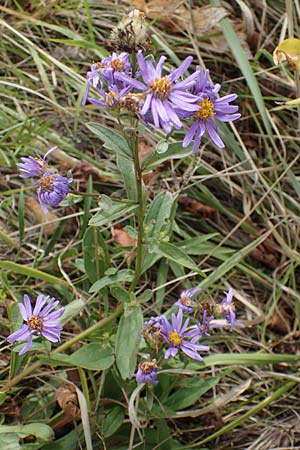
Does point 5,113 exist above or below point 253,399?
above

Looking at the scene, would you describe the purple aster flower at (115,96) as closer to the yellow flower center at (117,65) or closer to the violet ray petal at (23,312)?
the yellow flower center at (117,65)

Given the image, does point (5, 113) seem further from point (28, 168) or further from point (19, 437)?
point (19, 437)

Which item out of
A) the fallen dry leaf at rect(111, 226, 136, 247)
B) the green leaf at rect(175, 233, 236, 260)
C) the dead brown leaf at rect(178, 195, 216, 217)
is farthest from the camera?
the dead brown leaf at rect(178, 195, 216, 217)

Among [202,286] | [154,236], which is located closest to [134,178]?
[154,236]

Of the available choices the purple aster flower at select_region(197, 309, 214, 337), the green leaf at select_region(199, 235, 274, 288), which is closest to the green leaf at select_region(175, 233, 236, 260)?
the green leaf at select_region(199, 235, 274, 288)

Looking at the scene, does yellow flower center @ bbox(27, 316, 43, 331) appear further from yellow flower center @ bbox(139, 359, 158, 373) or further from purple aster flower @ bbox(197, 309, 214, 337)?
purple aster flower @ bbox(197, 309, 214, 337)
